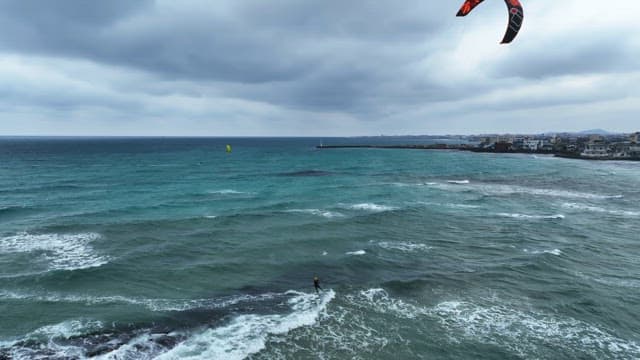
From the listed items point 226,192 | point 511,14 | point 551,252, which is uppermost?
point 511,14

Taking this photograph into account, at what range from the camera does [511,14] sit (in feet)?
42.4

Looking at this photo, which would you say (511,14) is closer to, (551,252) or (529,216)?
(551,252)

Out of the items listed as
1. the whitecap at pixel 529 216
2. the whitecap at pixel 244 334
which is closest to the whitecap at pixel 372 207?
the whitecap at pixel 529 216

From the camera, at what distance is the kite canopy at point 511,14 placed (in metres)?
12.6

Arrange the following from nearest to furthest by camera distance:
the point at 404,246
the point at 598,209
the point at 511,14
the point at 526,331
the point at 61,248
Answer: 1. the point at 511,14
2. the point at 526,331
3. the point at 61,248
4. the point at 404,246
5. the point at 598,209

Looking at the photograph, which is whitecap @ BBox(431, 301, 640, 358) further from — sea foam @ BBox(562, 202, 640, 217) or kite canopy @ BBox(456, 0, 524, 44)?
sea foam @ BBox(562, 202, 640, 217)

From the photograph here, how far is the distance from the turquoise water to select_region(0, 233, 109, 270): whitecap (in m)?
0.18

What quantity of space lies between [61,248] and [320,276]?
21.4 m

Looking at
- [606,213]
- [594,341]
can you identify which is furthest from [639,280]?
[606,213]

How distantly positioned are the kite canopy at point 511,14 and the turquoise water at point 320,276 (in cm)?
1338

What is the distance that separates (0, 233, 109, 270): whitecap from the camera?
26.8 m

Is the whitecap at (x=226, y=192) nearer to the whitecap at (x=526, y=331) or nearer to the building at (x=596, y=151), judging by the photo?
the whitecap at (x=526, y=331)

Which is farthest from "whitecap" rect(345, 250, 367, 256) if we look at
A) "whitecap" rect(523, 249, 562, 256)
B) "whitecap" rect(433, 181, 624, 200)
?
"whitecap" rect(433, 181, 624, 200)

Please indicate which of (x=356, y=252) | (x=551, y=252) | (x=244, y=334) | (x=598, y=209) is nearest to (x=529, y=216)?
(x=598, y=209)
